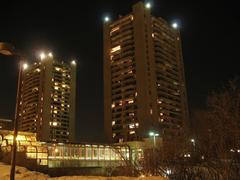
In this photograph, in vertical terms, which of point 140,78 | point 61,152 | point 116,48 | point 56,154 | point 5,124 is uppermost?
point 116,48

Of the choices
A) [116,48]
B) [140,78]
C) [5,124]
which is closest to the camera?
Result: [5,124]

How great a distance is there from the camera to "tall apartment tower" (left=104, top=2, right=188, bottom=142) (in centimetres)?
10694

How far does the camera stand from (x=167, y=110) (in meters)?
113

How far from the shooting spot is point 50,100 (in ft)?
461

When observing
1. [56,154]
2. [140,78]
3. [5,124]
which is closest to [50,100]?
[140,78]

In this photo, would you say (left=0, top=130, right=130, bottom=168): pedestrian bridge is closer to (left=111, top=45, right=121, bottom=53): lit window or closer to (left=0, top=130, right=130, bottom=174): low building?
(left=0, top=130, right=130, bottom=174): low building

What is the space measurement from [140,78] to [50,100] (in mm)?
51586

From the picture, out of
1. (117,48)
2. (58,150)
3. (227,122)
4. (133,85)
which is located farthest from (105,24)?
(227,122)

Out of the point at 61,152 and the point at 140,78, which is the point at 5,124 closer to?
the point at 61,152

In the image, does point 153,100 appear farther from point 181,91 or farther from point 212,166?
point 212,166

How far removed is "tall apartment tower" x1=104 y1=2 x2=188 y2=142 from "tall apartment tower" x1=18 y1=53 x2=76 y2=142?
1261 inches

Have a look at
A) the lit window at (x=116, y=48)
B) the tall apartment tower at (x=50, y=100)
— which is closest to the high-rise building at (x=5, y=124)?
the lit window at (x=116, y=48)

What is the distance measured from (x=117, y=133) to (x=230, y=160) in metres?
96.8

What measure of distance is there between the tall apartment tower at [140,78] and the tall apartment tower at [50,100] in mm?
32038
